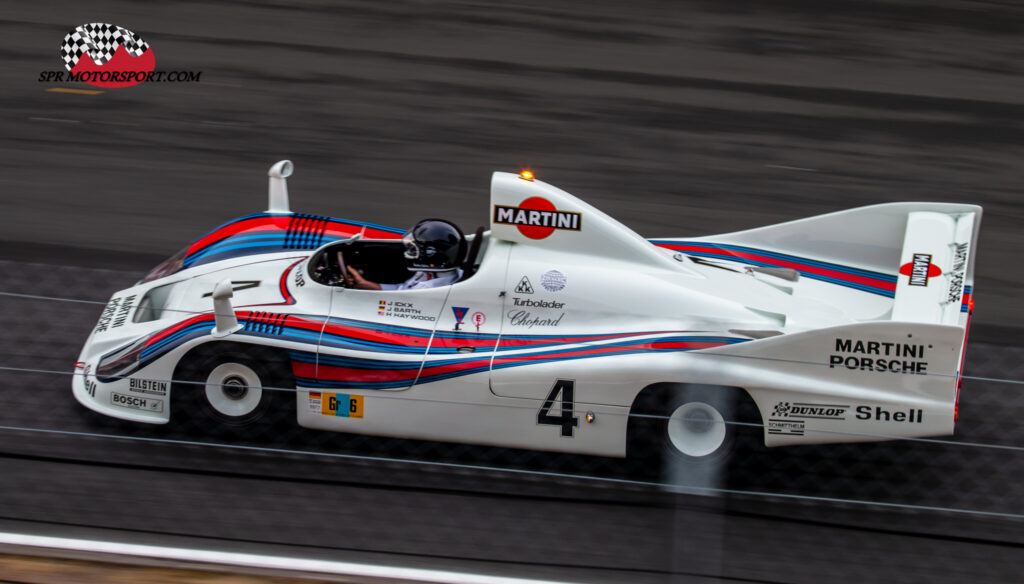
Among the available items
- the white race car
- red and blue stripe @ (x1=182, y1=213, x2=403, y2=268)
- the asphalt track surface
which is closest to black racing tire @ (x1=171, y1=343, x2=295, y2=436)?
the white race car

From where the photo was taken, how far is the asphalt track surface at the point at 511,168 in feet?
17.0

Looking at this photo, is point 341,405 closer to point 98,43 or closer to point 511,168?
point 511,168

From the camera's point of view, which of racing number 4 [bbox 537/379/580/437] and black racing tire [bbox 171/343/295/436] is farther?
black racing tire [bbox 171/343/295/436]

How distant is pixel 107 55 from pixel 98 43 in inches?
14.0

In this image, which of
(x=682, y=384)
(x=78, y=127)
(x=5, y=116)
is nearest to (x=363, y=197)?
(x=78, y=127)

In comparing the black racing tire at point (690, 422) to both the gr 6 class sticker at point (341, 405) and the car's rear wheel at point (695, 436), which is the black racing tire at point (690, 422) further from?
the gr 6 class sticker at point (341, 405)

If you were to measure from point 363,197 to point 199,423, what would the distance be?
407 cm

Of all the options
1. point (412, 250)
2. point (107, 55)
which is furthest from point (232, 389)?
point (107, 55)

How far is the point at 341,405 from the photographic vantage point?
18.8 ft

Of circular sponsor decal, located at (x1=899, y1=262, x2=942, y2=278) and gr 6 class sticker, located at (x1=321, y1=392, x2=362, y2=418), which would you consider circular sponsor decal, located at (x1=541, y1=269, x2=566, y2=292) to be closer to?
gr 6 class sticker, located at (x1=321, y1=392, x2=362, y2=418)

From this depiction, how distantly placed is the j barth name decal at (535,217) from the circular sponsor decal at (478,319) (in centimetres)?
57

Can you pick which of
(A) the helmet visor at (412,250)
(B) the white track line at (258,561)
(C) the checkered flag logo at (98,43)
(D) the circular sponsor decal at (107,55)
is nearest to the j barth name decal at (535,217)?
(A) the helmet visor at (412,250)

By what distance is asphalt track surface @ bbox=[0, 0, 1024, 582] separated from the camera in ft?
17.0

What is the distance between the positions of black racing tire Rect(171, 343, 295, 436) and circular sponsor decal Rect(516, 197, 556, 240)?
1529 millimetres
